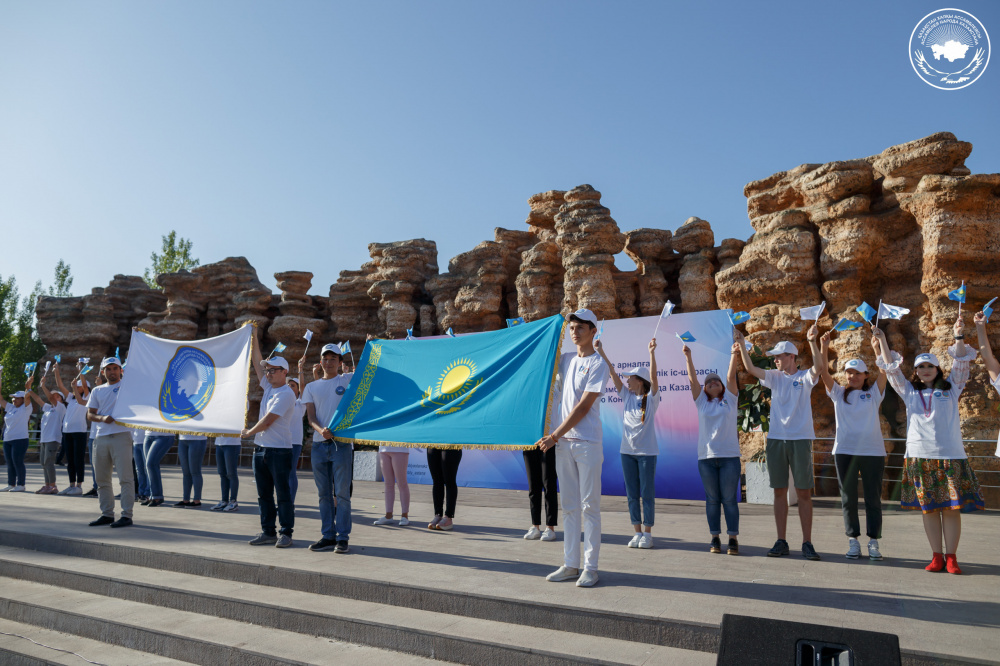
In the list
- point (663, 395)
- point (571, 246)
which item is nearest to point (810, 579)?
point (663, 395)

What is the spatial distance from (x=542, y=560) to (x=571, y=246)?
48.2ft

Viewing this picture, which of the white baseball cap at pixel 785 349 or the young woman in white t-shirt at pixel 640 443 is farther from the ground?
the white baseball cap at pixel 785 349

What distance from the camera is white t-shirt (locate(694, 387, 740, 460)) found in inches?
230

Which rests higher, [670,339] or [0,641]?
[670,339]

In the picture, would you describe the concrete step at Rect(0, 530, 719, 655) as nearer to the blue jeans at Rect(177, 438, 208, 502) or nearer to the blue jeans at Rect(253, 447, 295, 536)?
the blue jeans at Rect(253, 447, 295, 536)

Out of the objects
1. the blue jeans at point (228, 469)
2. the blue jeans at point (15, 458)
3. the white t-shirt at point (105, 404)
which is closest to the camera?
the white t-shirt at point (105, 404)

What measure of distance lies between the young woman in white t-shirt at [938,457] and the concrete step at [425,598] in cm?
284

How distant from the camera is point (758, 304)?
14742mm

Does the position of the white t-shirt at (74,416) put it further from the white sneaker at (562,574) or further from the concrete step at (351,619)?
the white sneaker at (562,574)

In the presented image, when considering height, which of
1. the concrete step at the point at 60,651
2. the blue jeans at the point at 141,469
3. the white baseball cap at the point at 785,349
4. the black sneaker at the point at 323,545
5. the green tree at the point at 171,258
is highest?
the green tree at the point at 171,258

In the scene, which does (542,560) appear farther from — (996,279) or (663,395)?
(996,279)

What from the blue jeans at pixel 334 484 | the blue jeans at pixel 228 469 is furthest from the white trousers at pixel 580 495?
the blue jeans at pixel 228 469

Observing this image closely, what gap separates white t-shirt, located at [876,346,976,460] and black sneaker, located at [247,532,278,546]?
235 inches

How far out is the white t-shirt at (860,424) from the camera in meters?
5.60
